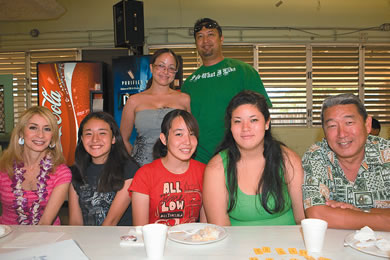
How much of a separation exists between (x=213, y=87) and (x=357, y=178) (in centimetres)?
136

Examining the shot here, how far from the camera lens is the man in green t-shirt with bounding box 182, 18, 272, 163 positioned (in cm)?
260

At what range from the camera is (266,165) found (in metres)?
1.74

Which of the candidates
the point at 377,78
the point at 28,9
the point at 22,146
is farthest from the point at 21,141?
the point at 377,78

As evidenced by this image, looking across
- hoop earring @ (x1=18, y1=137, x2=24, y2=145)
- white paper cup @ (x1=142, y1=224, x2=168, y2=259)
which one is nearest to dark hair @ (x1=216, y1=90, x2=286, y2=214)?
white paper cup @ (x1=142, y1=224, x2=168, y2=259)

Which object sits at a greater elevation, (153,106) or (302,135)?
(153,106)

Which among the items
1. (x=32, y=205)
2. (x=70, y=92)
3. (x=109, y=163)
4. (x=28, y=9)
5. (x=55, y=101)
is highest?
(x=28, y=9)

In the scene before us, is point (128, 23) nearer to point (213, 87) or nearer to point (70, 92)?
point (70, 92)

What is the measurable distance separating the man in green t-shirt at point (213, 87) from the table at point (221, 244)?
1.32 meters

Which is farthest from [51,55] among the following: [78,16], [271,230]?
[271,230]

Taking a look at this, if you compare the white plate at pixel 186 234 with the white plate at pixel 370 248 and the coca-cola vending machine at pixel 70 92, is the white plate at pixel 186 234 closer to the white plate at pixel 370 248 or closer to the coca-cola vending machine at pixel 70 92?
the white plate at pixel 370 248

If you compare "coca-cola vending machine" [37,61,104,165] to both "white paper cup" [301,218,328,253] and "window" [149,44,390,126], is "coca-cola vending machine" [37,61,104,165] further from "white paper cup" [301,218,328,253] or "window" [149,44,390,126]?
"white paper cup" [301,218,328,253]

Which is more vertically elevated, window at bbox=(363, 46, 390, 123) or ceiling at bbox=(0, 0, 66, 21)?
ceiling at bbox=(0, 0, 66, 21)

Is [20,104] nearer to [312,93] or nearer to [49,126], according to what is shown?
[49,126]

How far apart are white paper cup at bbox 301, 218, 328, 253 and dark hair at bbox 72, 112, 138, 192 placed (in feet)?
4.00
